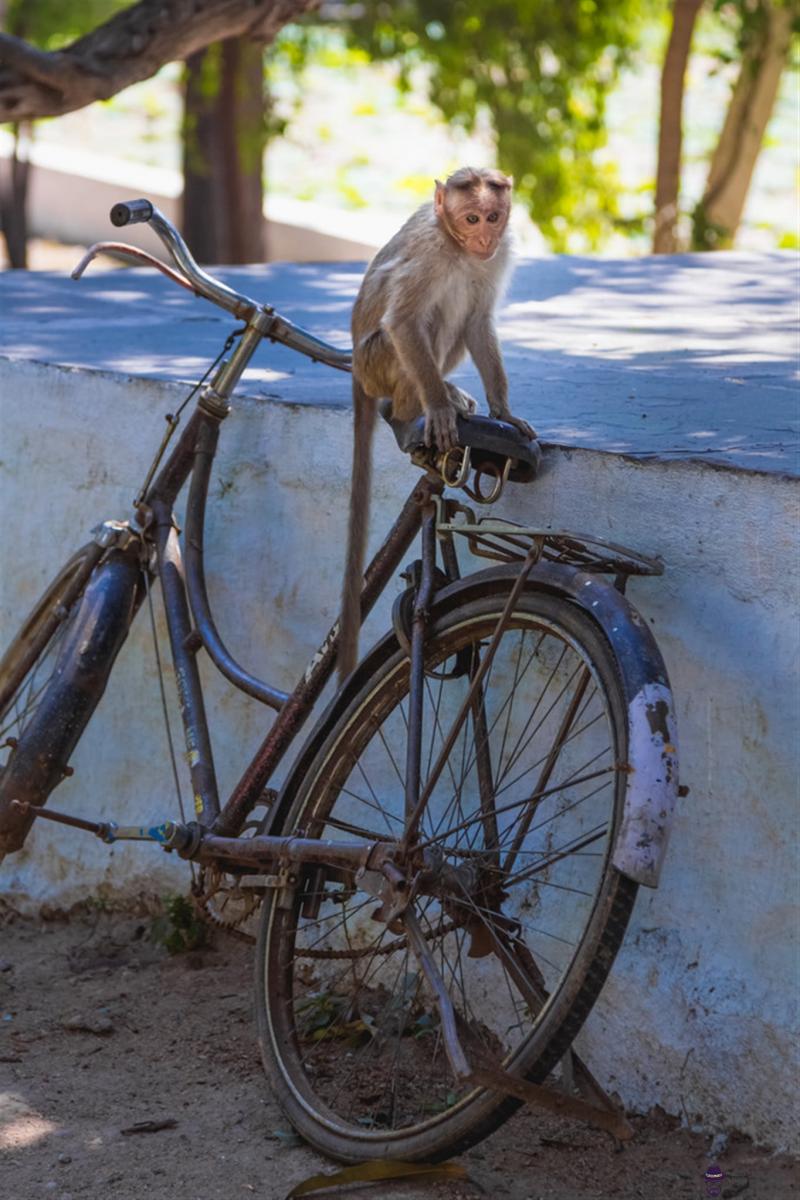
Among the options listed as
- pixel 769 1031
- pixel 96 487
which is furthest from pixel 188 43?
pixel 769 1031

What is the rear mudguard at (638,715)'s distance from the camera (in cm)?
259

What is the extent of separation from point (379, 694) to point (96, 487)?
131cm

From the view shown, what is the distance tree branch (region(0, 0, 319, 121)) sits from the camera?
4.57m

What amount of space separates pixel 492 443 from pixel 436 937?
902 millimetres

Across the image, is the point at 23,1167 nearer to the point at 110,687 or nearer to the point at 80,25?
the point at 110,687

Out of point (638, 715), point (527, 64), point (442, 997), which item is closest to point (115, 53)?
point (638, 715)

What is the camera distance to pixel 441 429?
10.2 ft

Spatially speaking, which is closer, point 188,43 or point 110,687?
point 110,687

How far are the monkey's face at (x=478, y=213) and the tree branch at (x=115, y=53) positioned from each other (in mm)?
1718

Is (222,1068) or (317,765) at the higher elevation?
(317,765)

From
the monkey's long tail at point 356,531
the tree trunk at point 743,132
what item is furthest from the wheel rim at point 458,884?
the tree trunk at point 743,132

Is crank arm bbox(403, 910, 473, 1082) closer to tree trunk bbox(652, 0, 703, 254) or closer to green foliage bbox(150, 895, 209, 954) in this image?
green foliage bbox(150, 895, 209, 954)

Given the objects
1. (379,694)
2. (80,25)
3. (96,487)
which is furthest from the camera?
(80,25)

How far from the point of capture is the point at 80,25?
991cm
